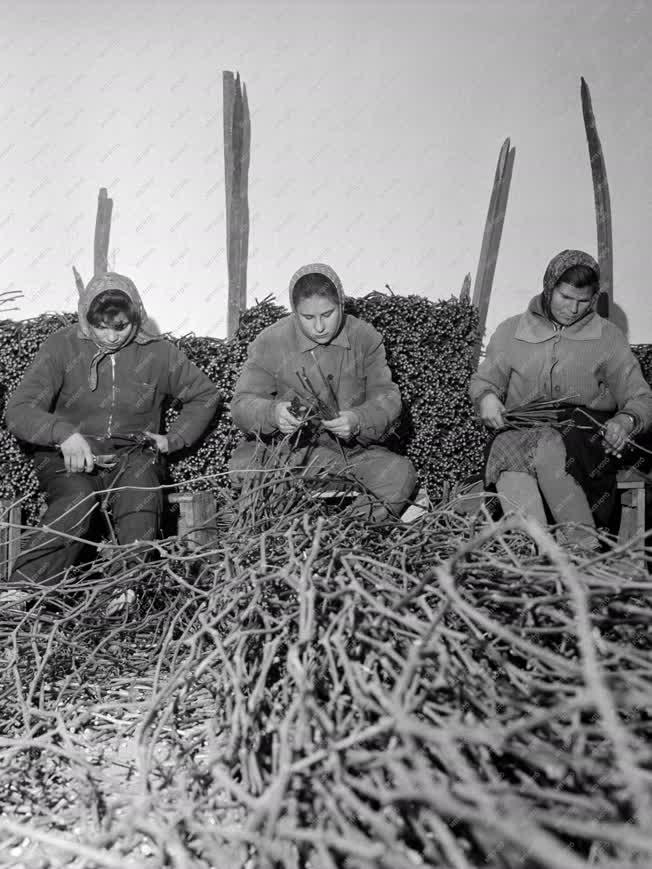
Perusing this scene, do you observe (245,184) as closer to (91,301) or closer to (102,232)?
(102,232)

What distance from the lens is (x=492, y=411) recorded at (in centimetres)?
348

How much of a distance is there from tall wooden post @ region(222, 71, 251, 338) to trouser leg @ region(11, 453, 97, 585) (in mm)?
1664

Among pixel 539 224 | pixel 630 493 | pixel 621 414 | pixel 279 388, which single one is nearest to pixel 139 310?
pixel 279 388

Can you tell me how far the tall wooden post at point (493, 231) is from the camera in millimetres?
5055

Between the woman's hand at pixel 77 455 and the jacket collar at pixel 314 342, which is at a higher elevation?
the jacket collar at pixel 314 342

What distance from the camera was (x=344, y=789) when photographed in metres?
0.77

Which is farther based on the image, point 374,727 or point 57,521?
point 57,521


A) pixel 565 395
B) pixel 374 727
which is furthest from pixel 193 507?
pixel 374 727

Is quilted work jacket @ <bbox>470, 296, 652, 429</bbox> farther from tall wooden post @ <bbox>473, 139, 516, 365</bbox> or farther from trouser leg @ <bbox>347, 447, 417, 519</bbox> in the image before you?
tall wooden post @ <bbox>473, 139, 516, 365</bbox>

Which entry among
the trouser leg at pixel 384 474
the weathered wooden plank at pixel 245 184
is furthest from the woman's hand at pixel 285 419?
the weathered wooden plank at pixel 245 184

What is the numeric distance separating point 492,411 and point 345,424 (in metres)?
0.72

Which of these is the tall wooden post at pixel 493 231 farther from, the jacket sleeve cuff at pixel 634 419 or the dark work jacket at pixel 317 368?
the jacket sleeve cuff at pixel 634 419

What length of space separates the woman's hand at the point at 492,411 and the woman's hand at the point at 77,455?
171 cm

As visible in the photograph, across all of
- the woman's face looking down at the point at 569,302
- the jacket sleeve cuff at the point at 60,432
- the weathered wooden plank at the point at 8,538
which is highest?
the woman's face looking down at the point at 569,302
